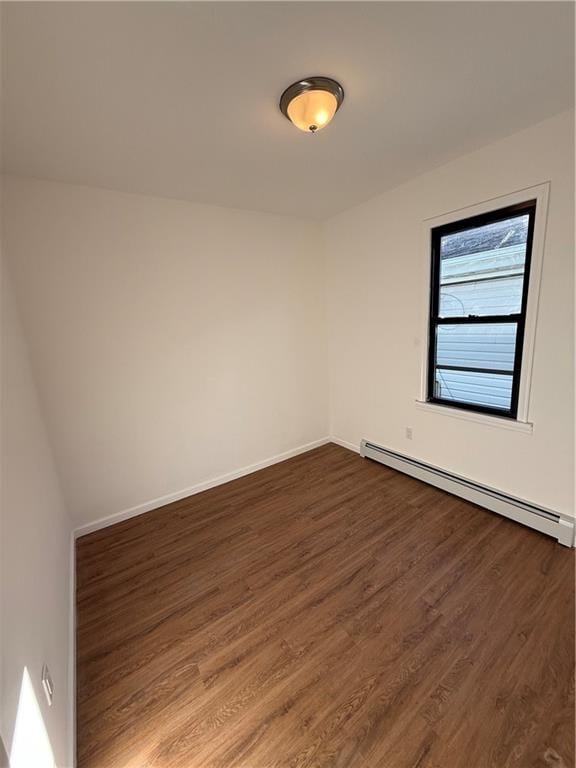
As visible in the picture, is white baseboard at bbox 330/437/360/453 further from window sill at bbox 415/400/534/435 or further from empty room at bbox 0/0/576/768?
window sill at bbox 415/400/534/435

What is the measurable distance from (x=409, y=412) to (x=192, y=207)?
105 inches

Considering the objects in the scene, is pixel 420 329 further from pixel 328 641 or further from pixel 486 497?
pixel 328 641

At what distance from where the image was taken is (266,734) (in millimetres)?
1242

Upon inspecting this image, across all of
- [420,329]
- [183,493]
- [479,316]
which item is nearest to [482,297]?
[479,316]

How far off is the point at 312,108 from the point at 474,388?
224 centimetres

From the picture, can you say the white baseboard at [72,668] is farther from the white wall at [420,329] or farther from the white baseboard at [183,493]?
the white wall at [420,329]

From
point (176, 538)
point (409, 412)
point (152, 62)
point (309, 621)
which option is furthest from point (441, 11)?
point (176, 538)

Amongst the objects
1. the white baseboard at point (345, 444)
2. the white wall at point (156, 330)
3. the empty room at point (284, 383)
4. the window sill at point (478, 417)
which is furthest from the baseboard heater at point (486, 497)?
the white wall at point (156, 330)

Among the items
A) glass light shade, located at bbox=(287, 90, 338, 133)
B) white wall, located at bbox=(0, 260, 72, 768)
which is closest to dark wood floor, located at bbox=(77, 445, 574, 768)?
white wall, located at bbox=(0, 260, 72, 768)

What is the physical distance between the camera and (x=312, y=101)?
57.5 inches

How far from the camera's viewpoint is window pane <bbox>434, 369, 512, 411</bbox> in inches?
93.6

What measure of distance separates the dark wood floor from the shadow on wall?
0.42 metres

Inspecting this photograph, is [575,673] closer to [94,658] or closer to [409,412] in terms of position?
[409,412]

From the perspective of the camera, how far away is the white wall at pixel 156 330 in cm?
218
